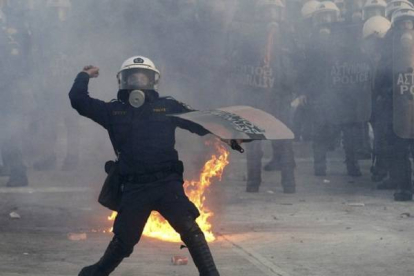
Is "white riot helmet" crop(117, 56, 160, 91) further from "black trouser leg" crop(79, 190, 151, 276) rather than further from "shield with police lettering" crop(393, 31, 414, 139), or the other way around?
"shield with police lettering" crop(393, 31, 414, 139)

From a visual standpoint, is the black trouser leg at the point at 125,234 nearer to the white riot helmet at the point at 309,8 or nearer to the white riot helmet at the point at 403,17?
the white riot helmet at the point at 403,17

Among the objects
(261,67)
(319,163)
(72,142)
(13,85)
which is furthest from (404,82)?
(72,142)

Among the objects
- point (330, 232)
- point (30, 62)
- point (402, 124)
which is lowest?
point (330, 232)

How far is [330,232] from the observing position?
321 inches

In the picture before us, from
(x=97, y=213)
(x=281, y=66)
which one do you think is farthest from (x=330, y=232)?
(x=281, y=66)

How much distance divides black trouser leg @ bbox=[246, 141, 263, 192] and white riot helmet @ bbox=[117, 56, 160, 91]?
4.70 m

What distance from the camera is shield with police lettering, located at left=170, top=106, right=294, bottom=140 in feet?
18.5

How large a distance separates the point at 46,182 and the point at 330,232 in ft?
14.4

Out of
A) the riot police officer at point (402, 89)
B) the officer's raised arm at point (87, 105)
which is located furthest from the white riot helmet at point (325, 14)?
the officer's raised arm at point (87, 105)

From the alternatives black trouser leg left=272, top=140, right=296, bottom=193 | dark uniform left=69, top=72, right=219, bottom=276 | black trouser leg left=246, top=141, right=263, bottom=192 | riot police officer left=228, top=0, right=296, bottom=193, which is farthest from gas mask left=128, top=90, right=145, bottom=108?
black trouser leg left=272, top=140, right=296, bottom=193

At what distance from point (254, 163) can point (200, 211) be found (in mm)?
2273

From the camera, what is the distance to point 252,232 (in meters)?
8.20

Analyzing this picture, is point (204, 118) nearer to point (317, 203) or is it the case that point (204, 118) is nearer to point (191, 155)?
point (317, 203)

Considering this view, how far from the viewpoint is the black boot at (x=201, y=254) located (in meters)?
5.58
